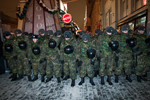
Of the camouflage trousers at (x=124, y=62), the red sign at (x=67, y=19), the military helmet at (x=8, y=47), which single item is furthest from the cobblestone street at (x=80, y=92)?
the red sign at (x=67, y=19)

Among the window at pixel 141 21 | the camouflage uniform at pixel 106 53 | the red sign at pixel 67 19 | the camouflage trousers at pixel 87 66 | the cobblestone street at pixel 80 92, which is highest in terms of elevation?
the red sign at pixel 67 19

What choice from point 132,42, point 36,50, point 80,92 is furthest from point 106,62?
point 36,50

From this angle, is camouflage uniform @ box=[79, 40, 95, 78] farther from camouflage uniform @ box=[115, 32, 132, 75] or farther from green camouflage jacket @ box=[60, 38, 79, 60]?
camouflage uniform @ box=[115, 32, 132, 75]

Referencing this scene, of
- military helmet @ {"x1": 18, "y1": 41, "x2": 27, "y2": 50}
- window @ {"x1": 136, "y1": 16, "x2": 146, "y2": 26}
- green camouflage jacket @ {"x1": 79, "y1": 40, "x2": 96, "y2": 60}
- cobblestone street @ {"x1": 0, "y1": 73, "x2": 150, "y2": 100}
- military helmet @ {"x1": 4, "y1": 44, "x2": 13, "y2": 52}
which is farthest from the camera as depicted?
window @ {"x1": 136, "y1": 16, "x2": 146, "y2": 26}

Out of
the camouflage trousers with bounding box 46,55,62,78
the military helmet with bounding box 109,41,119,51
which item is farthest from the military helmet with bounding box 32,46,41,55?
the military helmet with bounding box 109,41,119,51

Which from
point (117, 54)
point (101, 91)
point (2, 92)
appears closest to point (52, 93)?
point (101, 91)

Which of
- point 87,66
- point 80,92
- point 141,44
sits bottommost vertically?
point 80,92

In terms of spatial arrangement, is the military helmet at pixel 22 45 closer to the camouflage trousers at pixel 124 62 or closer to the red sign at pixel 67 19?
the camouflage trousers at pixel 124 62

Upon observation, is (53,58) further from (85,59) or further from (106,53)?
(106,53)

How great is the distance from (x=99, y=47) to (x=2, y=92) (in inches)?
161

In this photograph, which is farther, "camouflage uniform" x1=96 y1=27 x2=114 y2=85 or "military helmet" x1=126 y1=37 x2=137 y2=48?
"camouflage uniform" x1=96 y1=27 x2=114 y2=85

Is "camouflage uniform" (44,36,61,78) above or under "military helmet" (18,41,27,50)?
under

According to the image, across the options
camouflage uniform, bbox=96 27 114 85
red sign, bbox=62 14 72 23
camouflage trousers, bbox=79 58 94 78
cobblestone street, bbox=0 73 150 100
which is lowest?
cobblestone street, bbox=0 73 150 100

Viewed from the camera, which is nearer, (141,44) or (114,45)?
(114,45)
